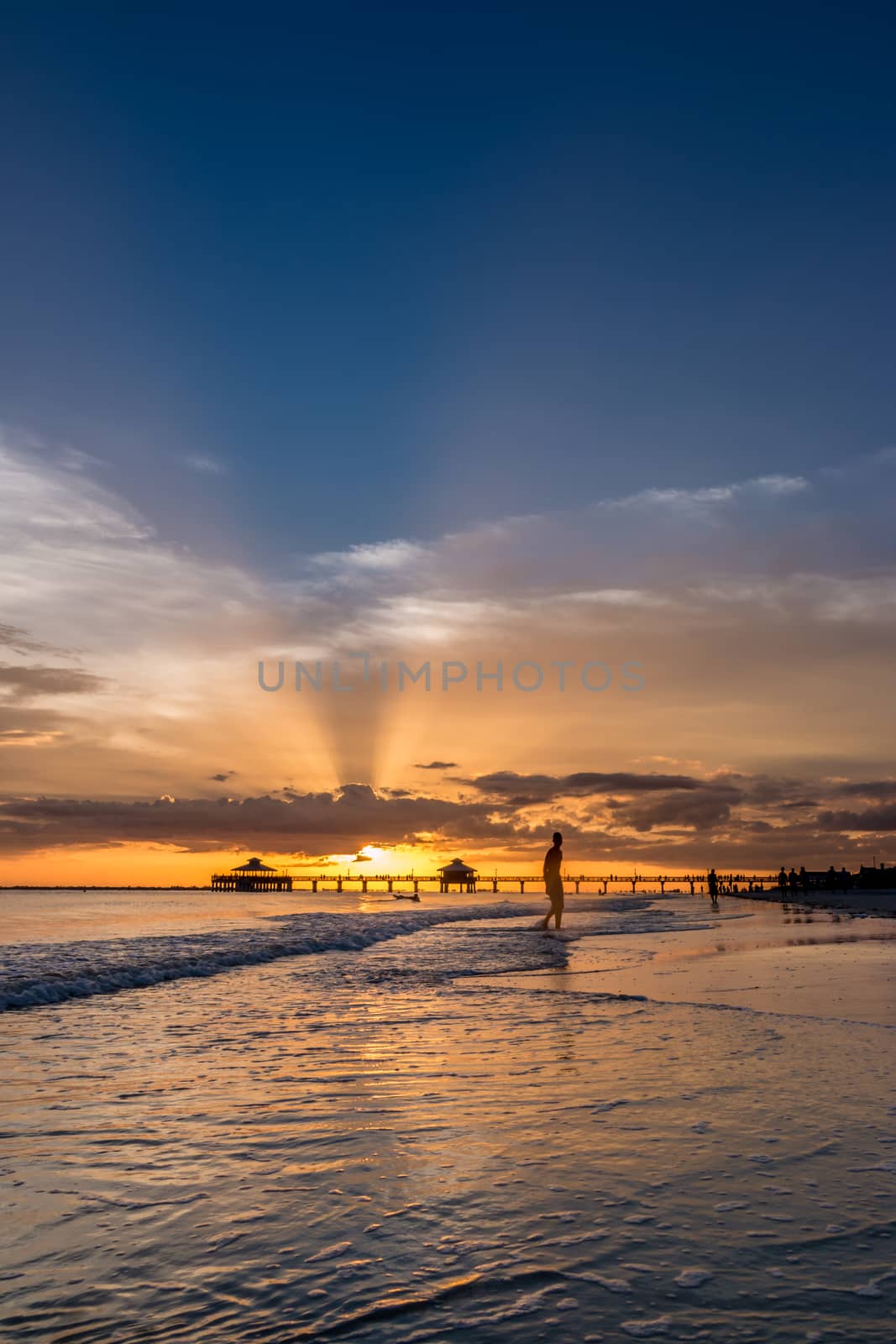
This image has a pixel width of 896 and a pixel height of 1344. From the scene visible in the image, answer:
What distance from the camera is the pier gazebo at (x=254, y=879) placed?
512ft

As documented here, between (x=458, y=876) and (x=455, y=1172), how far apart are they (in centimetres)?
16591

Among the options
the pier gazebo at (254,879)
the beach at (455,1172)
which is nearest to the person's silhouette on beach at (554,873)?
the beach at (455,1172)

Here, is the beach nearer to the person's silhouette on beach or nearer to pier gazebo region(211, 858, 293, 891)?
the person's silhouette on beach

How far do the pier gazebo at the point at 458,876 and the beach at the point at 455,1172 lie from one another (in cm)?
15431

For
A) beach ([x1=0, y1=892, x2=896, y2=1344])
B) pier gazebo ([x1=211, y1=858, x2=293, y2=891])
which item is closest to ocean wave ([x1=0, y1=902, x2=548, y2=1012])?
beach ([x1=0, y1=892, x2=896, y2=1344])

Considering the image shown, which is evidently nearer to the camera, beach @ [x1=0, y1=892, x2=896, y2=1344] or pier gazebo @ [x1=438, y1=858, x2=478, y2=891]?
beach @ [x1=0, y1=892, x2=896, y2=1344]

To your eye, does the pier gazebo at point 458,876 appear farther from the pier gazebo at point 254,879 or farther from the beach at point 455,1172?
the beach at point 455,1172

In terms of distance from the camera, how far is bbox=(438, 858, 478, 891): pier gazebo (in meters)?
164

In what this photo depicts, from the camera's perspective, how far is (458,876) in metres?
168

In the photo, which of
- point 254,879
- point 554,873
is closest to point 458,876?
point 254,879

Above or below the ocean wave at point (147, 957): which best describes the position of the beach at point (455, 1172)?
above

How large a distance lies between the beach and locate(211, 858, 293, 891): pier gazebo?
149 m

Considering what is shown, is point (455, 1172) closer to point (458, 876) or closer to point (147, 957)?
point (147, 957)

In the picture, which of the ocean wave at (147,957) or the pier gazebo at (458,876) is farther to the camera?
the pier gazebo at (458,876)
